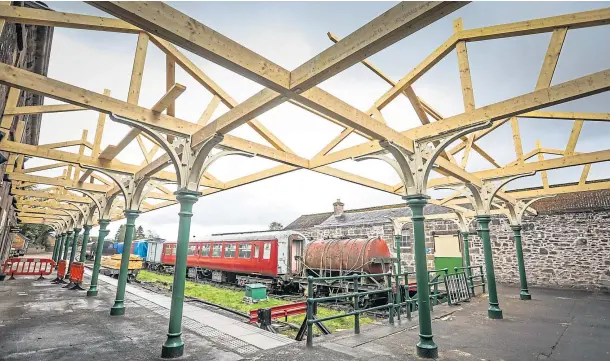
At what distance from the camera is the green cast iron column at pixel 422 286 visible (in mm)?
4871

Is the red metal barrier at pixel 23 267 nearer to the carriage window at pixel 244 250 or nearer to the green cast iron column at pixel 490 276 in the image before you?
the carriage window at pixel 244 250

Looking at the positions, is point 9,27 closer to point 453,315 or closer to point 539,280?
point 453,315

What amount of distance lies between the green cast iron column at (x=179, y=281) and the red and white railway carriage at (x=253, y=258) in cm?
967

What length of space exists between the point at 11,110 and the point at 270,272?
11647mm

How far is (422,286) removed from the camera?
205 inches

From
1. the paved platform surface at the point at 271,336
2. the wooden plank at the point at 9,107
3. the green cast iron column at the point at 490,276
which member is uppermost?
the wooden plank at the point at 9,107

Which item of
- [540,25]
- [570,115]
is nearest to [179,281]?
[540,25]

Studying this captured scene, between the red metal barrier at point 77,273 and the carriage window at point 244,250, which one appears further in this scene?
the carriage window at point 244,250

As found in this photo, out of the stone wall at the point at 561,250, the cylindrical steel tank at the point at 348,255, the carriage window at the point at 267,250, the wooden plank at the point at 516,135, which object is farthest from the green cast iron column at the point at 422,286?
the stone wall at the point at 561,250

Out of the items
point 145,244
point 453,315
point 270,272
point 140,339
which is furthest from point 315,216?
point 140,339

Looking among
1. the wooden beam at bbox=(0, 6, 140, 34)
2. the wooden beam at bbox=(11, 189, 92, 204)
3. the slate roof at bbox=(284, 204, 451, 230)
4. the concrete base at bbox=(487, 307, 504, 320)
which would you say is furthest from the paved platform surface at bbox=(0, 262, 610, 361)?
the slate roof at bbox=(284, 204, 451, 230)

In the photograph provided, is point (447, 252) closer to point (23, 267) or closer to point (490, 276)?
point (490, 276)

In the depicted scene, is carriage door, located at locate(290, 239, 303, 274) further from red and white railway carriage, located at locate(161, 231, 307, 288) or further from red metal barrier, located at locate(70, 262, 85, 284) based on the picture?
red metal barrier, located at locate(70, 262, 85, 284)

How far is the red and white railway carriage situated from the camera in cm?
1469
